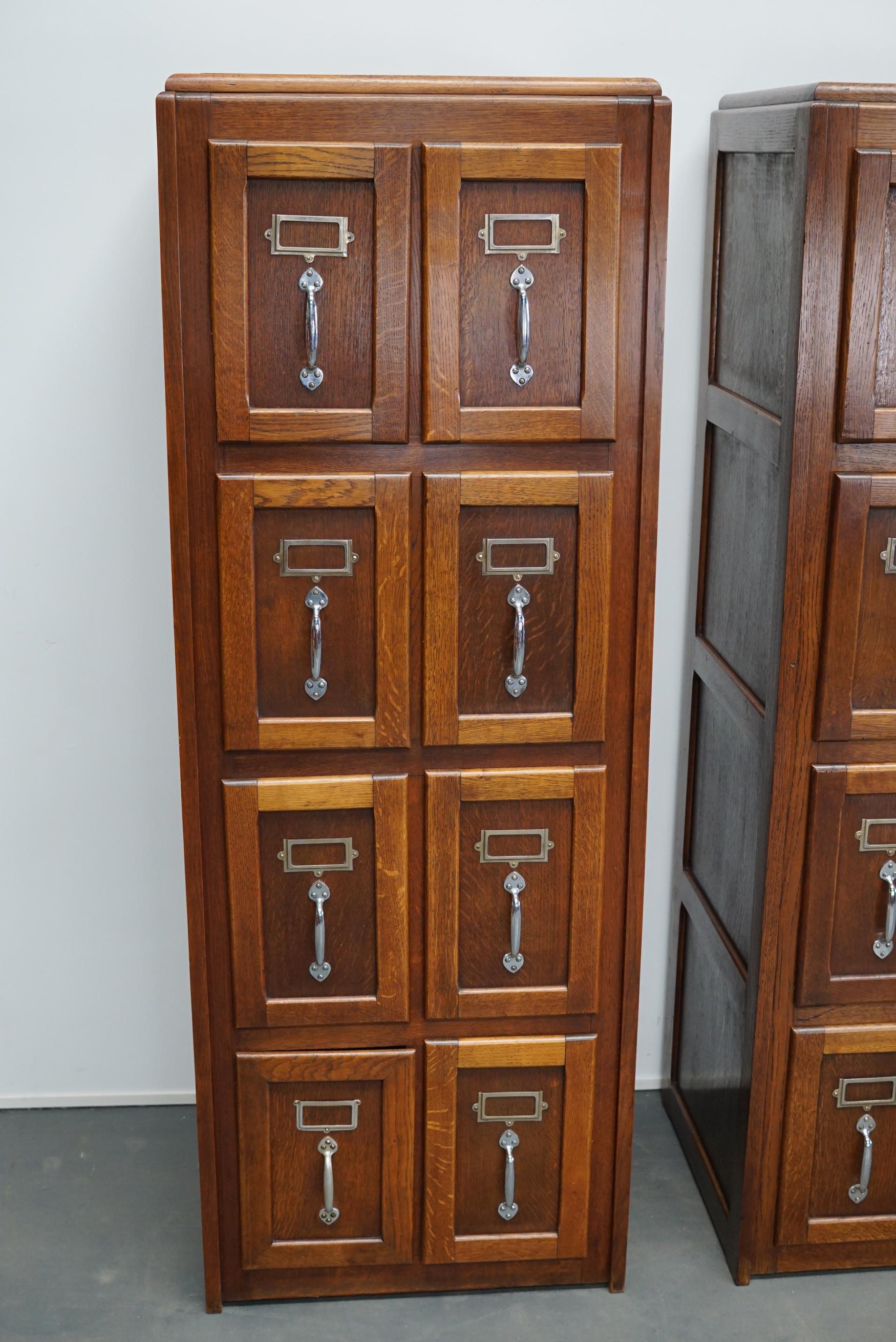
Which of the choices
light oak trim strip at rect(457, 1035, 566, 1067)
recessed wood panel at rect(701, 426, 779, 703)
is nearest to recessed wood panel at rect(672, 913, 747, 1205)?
light oak trim strip at rect(457, 1035, 566, 1067)

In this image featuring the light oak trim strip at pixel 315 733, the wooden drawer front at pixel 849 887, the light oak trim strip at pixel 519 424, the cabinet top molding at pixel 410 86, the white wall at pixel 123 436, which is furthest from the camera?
the white wall at pixel 123 436

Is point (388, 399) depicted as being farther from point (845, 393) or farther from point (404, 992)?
point (404, 992)

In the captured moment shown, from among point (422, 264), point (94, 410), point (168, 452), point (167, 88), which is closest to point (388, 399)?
point (422, 264)

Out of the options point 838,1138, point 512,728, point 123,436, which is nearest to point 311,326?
point 512,728

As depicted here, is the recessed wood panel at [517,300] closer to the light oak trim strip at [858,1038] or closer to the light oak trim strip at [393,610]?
the light oak trim strip at [393,610]

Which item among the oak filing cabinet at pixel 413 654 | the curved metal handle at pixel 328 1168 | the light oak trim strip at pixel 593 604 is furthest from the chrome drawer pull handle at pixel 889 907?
the curved metal handle at pixel 328 1168

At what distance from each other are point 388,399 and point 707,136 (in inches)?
37.2

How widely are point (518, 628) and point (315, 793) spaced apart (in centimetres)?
39

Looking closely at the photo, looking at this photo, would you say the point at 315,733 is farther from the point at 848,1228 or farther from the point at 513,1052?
the point at 848,1228

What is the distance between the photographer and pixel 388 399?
6.43 feet

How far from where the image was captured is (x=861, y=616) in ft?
6.96

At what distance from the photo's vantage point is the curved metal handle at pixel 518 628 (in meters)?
2.05

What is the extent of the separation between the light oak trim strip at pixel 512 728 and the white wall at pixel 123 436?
66 centimetres

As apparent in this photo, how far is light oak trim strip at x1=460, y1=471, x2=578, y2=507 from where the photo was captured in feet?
6.56
